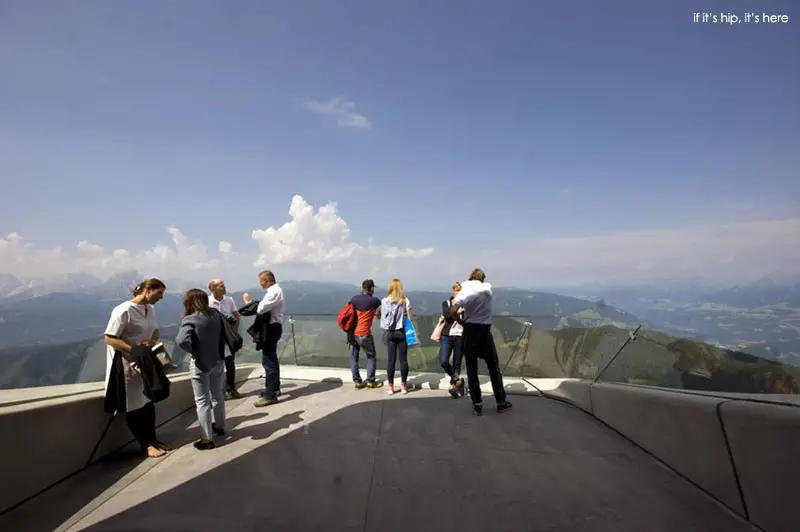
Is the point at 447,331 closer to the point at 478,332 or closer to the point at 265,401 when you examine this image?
the point at 478,332

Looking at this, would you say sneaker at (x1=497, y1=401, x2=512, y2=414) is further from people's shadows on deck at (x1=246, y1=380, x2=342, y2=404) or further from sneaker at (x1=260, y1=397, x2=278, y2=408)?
sneaker at (x1=260, y1=397, x2=278, y2=408)

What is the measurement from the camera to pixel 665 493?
9.41 ft

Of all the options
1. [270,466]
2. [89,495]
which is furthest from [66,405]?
[270,466]

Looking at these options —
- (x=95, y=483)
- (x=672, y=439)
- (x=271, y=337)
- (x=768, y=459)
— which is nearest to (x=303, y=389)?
(x=271, y=337)

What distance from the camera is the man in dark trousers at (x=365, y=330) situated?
616 cm

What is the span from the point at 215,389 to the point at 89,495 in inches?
52.5

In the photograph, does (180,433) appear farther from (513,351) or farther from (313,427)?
(513,351)

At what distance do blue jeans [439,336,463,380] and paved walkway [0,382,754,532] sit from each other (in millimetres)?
1386

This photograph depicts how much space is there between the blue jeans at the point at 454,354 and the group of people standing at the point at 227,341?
0.02 meters

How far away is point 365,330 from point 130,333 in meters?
3.25

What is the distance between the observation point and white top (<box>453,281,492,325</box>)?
4.95 m

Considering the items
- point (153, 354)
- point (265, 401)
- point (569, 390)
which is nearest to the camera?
point (153, 354)

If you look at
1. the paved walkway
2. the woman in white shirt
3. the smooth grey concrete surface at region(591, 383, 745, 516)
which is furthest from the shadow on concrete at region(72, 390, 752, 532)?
the woman in white shirt

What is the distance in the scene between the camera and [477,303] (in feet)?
16.2
